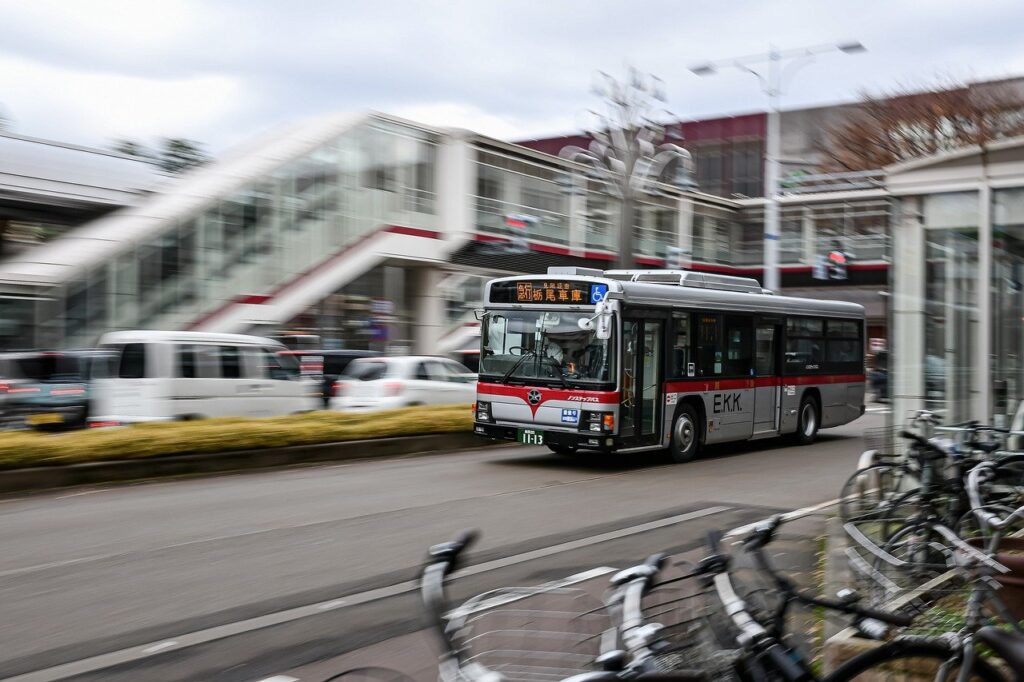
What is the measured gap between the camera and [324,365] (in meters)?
26.6

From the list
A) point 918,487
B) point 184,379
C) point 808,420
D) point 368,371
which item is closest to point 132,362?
point 184,379

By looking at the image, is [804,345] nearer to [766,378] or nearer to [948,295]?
[766,378]

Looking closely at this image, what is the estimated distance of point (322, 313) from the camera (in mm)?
31109

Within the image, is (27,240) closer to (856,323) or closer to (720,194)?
(856,323)

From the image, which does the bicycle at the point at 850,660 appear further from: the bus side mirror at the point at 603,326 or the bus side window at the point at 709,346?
the bus side window at the point at 709,346

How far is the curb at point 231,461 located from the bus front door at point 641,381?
3.90 m

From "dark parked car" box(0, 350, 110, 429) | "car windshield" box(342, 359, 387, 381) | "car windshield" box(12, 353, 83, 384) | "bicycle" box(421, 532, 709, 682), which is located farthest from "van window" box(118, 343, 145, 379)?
"bicycle" box(421, 532, 709, 682)

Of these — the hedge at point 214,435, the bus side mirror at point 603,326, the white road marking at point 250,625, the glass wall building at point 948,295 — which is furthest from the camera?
the bus side mirror at point 603,326

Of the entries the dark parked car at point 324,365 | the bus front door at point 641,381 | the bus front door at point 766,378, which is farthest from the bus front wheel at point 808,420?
the dark parked car at point 324,365

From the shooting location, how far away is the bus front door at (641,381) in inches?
572

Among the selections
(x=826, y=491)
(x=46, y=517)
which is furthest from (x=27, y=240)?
(x=826, y=491)

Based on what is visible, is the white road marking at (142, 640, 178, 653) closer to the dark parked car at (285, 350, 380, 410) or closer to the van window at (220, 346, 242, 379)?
the van window at (220, 346, 242, 379)

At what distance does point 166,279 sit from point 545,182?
20100 millimetres

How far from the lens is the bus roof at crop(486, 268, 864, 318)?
14742mm
